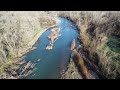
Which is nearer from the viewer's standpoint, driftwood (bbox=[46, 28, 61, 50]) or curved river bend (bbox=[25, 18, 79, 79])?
curved river bend (bbox=[25, 18, 79, 79])

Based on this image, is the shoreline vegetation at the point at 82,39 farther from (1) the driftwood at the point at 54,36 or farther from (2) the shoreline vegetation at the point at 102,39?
(1) the driftwood at the point at 54,36

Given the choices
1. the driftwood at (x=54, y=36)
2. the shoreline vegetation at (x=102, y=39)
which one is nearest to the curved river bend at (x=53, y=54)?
the driftwood at (x=54, y=36)

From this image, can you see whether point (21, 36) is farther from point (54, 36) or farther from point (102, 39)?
point (102, 39)

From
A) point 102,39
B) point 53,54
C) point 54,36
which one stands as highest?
point 54,36

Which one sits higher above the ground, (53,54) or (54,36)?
(54,36)

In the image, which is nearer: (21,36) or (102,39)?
(102,39)

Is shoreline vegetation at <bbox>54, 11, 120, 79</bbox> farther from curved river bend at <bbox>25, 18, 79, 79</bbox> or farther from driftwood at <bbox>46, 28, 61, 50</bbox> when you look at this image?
driftwood at <bbox>46, 28, 61, 50</bbox>

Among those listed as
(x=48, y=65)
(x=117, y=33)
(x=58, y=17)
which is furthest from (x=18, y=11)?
(x=117, y=33)

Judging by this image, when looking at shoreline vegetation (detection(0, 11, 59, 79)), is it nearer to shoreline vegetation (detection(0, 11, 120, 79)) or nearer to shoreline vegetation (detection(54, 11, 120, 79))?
shoreline vegetation (detection(0, 11, 120, 79))

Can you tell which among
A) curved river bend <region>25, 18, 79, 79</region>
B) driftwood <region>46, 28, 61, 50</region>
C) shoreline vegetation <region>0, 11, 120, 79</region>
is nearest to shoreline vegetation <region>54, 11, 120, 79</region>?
shoreline vegetation <region>0, 11, 120, 79</region>

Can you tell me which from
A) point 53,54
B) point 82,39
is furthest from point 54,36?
point 82,39
